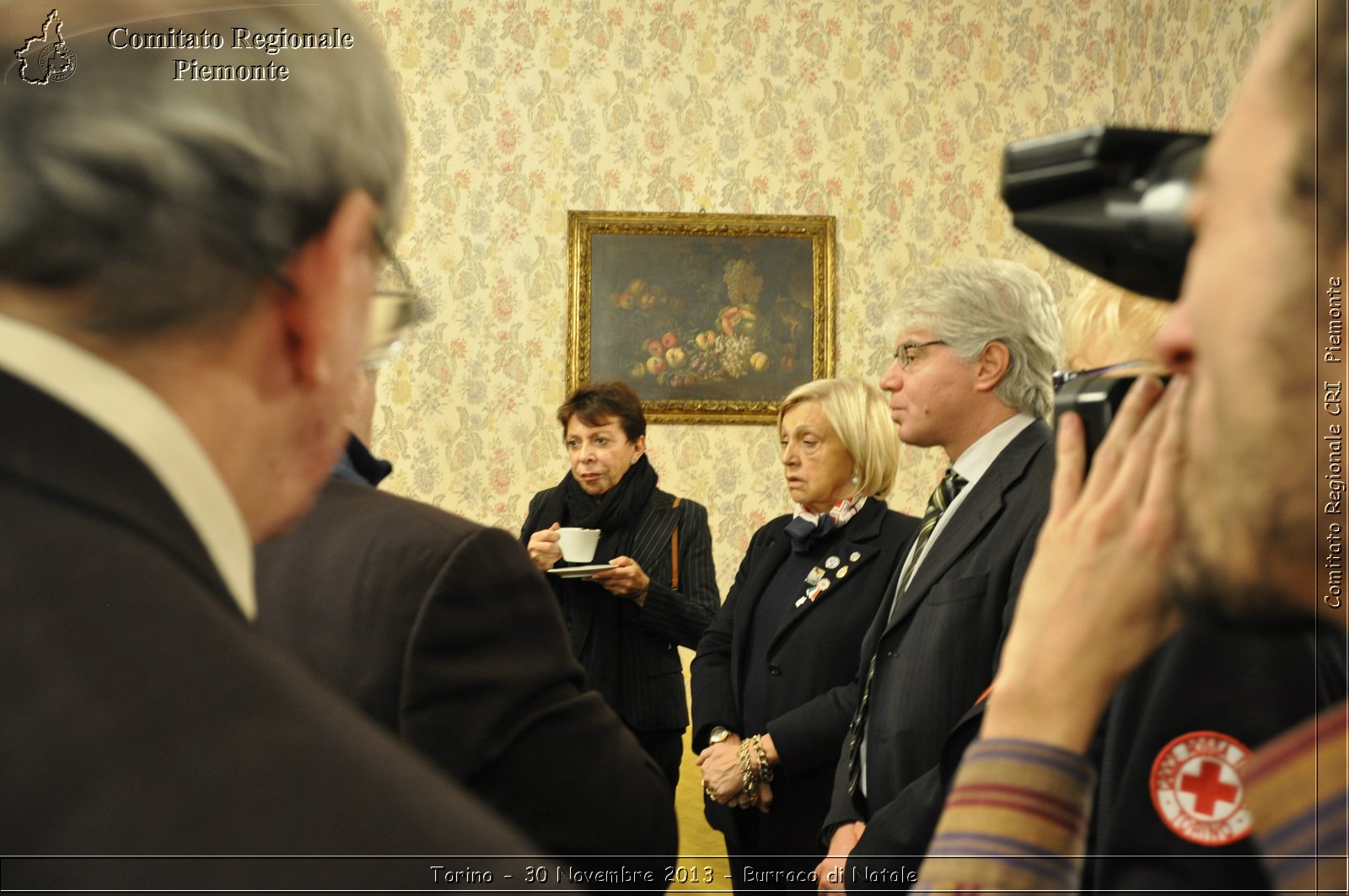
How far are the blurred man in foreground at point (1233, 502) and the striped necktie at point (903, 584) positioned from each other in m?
1.20

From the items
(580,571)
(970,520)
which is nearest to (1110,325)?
(970,520)

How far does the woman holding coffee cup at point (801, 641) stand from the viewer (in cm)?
231

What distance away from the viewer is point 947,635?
1673 mm

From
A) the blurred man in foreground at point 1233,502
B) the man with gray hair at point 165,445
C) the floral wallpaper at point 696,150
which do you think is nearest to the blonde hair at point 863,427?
the blurred man in foreground at point 1233,502

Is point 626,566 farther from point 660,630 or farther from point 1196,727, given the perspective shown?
point 1196,727

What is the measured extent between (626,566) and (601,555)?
0.92ft

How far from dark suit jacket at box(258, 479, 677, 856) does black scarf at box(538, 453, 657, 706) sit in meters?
1.82

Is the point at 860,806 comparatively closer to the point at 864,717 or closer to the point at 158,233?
the point at 864,717

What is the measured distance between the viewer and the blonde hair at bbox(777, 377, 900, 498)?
8.80 feet

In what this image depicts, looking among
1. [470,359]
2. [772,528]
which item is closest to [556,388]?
[470,359]

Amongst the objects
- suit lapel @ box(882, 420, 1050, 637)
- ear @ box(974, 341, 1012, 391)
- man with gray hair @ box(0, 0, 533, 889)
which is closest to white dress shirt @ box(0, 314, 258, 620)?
man with gray hair @ box(0, 0, 533, 889)

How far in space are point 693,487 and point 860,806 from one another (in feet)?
10.3

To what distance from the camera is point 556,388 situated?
4.90 metres

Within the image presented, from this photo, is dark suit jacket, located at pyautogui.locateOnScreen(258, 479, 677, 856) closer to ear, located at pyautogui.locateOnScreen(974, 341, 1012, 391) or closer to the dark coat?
the dark coat
